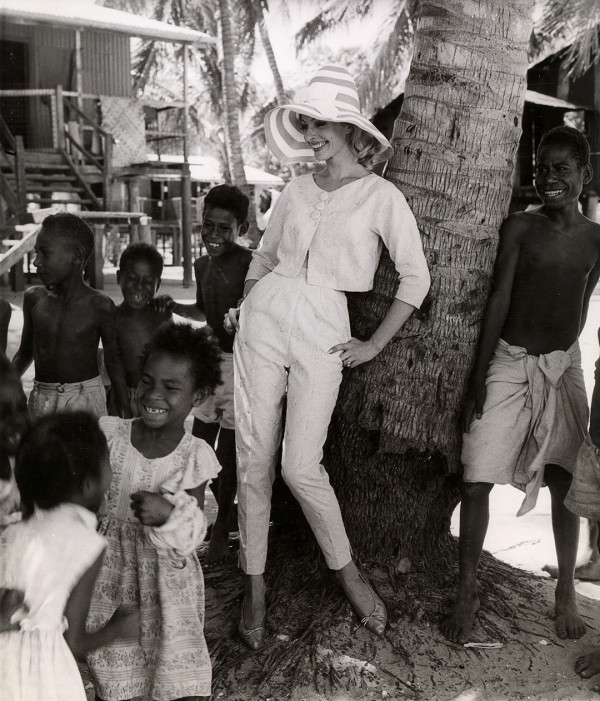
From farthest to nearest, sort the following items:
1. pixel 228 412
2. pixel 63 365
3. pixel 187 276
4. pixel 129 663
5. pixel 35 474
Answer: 1. pixel 187 276
2. pixel 228 412
3. pixel 63 365
4. pixel 129 663
5. pixel 35 474

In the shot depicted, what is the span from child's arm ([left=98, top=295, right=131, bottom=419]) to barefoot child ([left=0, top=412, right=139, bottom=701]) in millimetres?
1440

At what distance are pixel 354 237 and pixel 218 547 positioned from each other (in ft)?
5.36

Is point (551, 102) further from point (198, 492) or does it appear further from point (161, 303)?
point (198, 492)

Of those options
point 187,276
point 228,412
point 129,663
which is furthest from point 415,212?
point 187,276

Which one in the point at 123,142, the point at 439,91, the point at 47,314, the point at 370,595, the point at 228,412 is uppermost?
the point at 123,142

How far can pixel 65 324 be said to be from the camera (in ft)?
11.3

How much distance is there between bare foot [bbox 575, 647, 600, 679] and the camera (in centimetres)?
288

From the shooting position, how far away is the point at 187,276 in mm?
14828

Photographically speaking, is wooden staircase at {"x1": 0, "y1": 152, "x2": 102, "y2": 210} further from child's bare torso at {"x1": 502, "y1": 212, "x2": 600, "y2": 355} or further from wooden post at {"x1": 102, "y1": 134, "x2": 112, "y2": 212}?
child's bare torso at {"x1": 502, "y1": 212, "x2": 600, "y2": 355}

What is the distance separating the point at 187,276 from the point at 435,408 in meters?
12.1

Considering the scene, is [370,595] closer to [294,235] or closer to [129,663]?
[129,663]

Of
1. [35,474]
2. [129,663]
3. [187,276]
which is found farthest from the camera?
[187,276]

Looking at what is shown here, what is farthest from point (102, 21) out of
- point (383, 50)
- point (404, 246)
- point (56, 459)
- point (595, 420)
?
point (56, 459)

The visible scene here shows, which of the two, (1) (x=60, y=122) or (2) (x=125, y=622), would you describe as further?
(1) (x=60, y=122)
